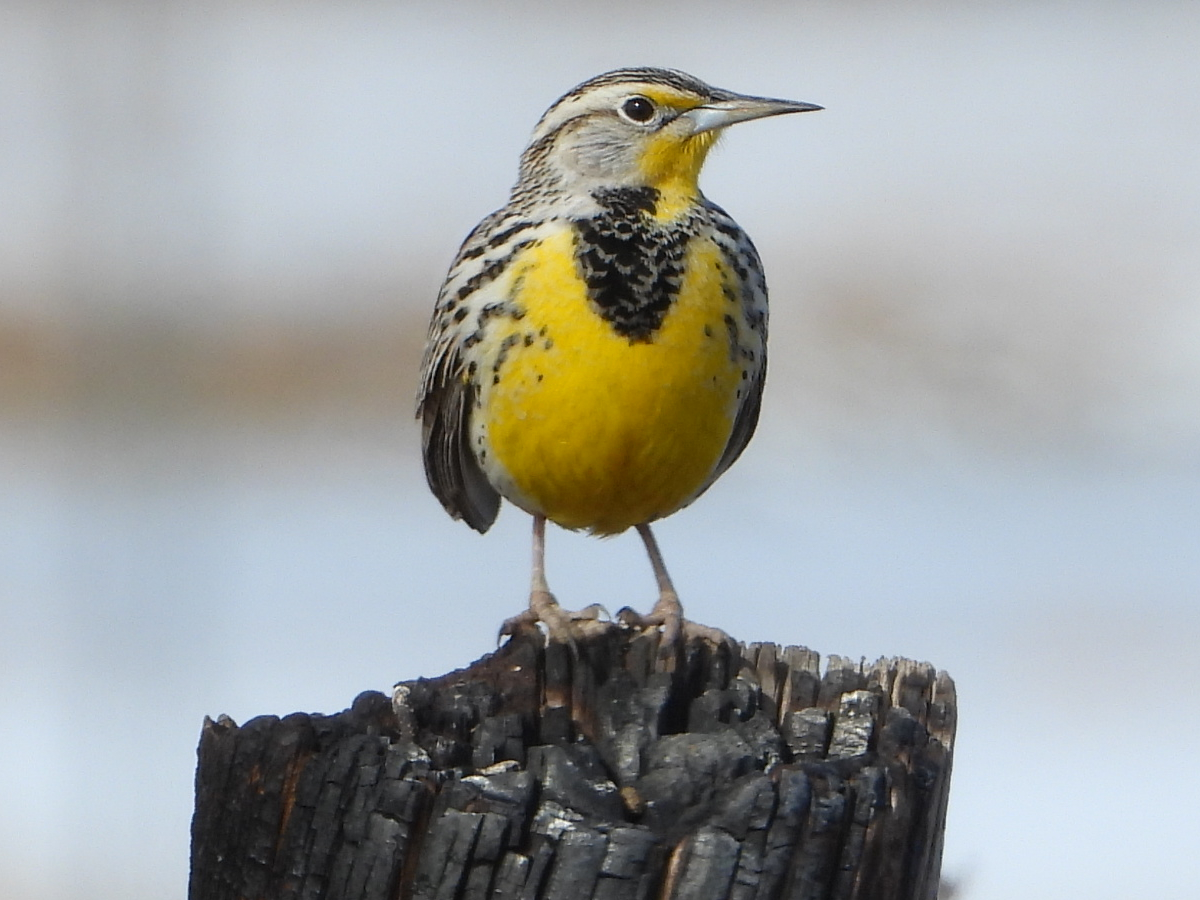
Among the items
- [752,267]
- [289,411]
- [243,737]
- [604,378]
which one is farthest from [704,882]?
[289,411]

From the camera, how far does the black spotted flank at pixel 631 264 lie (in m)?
3.31

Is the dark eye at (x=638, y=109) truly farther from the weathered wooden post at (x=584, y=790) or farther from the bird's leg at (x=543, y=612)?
the weathered wooden post at (x=584, y=790)

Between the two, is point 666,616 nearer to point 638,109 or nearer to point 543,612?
point 543,612

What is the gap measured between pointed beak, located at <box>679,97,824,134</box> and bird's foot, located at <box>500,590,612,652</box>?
95 centimetres

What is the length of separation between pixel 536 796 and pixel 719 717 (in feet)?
1.30

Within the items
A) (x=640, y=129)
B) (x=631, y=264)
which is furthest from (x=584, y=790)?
(x=640, y=129)

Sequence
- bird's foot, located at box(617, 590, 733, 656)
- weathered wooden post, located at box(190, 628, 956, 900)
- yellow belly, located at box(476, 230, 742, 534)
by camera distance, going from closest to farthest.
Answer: weathered wooden post, located at box(190, 628, 956, 900)
bird's foot, located at box(617, 590, 733, 656)
yellow belly, located at box(476, 230, 742, 534)

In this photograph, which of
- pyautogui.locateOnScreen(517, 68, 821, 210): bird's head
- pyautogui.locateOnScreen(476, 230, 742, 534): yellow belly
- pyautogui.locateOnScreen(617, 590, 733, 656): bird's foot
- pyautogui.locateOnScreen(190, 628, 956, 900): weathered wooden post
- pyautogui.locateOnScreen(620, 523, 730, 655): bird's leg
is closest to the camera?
pyautogui.locateOnScreen(190, 628, 956, 900): weathered wooden post

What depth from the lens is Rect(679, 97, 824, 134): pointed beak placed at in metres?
3.73

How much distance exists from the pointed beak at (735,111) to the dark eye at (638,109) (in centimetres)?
7

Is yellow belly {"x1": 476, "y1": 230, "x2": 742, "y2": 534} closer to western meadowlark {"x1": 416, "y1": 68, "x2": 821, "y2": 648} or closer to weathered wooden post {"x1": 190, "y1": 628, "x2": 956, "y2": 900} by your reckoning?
western meadowlark {"x1": 416, "y1": 68, "x2": 821, "y2": 648}

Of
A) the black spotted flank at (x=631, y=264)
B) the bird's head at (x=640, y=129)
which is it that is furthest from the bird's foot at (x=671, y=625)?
the bird's head at (x=640, y=129)

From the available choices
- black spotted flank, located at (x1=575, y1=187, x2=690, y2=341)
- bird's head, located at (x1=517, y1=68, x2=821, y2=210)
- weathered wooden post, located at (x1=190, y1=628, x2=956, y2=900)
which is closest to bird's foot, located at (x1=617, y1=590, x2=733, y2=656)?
weathered wooden post, located at (x1=190, y1=628, x2=956, y2=900)

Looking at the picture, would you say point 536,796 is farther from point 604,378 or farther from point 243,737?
point 604,378
